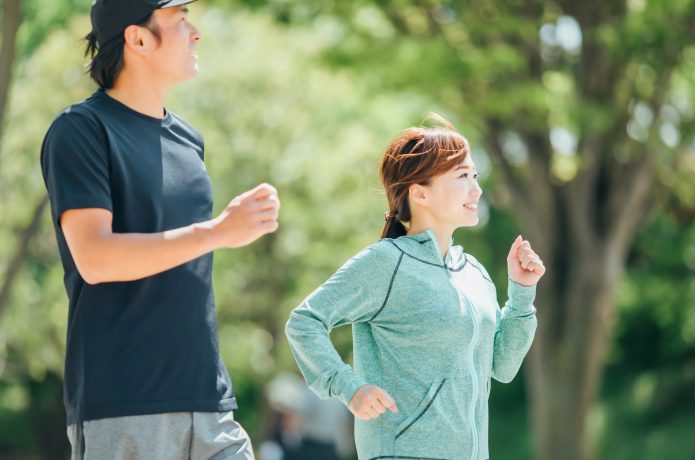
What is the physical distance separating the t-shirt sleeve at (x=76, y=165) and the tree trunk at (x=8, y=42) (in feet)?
16.2

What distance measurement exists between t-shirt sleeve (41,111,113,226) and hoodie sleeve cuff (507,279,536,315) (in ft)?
4.18

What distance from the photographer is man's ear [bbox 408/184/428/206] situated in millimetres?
3518

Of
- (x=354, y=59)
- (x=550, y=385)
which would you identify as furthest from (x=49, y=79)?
(x=550, y=385)

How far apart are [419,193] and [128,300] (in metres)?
1.01

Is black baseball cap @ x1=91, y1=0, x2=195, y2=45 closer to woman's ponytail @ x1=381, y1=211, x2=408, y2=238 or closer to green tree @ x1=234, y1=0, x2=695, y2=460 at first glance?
woman's ponytail @ x1=381, y1=211, x2=408, y2=238

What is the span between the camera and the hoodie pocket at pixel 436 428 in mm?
3225

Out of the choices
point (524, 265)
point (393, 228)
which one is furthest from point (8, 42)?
point (524, 265)

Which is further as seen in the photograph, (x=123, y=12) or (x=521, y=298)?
(x=521, y=298)

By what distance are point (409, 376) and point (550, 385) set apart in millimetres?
10195

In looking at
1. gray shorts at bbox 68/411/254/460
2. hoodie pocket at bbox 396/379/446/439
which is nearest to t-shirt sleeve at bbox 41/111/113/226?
gray shorts at bbox 68/411/254/460

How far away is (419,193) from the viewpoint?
3.53 meters

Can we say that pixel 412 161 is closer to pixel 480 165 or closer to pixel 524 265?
pixel 524 265

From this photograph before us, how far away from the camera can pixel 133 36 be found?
310 centimetres

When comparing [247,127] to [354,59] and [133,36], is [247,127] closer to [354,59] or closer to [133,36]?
[354,59]
